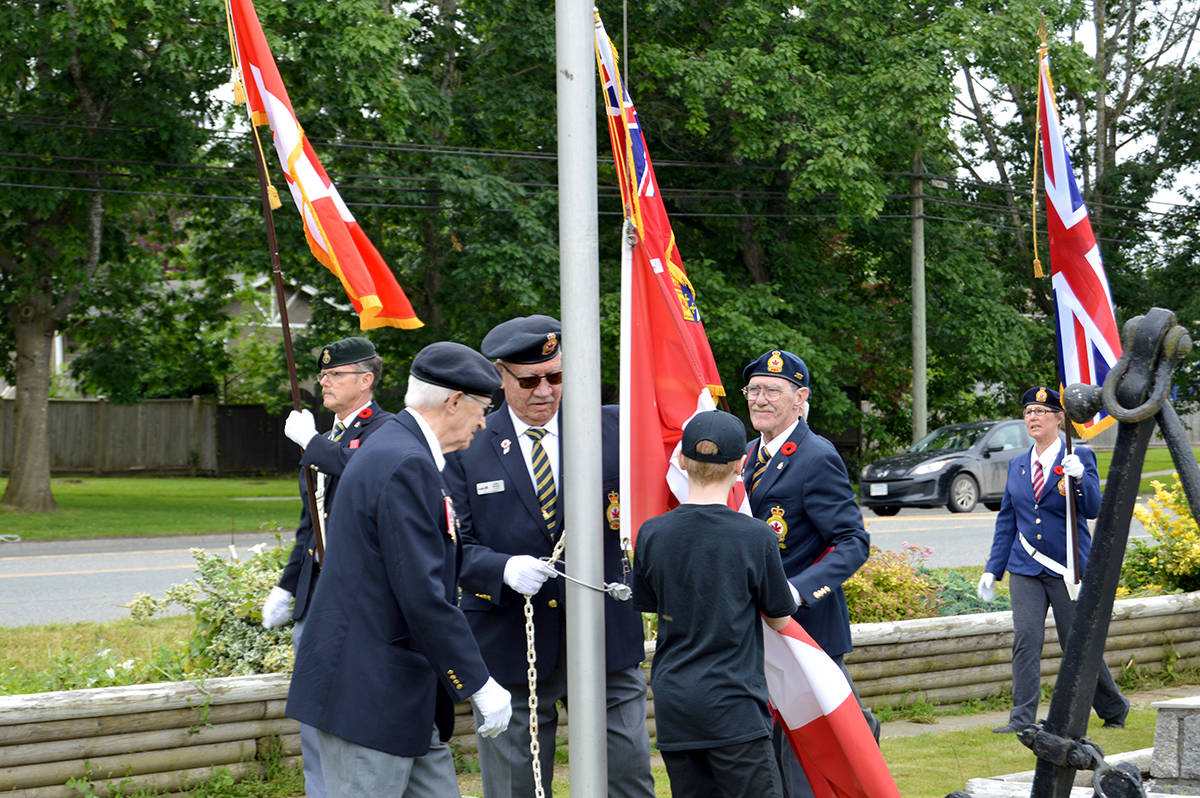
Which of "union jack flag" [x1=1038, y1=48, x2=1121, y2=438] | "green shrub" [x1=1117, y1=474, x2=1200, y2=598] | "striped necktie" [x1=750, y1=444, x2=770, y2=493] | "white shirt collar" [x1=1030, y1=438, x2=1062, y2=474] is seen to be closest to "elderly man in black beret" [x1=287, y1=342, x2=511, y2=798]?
"striped necktie" [x1=750, y1=444, x2=770, y2=493]

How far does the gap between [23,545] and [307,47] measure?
8350 mm

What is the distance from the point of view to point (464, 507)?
16.0ft

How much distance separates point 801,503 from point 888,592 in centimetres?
393

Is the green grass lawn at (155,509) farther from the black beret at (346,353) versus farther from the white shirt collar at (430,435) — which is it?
the white shirt collar at (430,435)

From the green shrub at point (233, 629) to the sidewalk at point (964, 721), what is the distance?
11.6 ft

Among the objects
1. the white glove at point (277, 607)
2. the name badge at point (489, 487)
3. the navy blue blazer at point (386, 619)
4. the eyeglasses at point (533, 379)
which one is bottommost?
the white glove at point (277, 607)

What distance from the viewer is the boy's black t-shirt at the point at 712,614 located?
423 centimetres

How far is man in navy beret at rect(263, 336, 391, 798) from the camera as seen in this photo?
5.77m

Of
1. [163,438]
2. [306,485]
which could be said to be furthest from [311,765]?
[163,438]

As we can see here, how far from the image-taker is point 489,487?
4820 millimetres

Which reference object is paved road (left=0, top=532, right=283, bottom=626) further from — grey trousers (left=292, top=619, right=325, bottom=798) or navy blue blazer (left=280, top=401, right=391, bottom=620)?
grey trousers (left=292, top=619, right=325, bottom=798)

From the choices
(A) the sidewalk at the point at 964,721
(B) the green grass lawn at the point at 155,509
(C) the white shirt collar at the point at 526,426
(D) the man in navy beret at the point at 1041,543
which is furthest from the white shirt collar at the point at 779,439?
(B) the green grass lawn at the point at 155,509

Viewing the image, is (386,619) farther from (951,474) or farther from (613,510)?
(951,474)

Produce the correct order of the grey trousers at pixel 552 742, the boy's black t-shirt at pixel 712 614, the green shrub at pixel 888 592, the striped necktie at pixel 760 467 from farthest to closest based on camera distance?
1. the green shrub at pixel 888 592
2. the striped necktie at pixel 760 467
3. the grey trousers at pixel 552 742
4. the boy's black t-shirt at pixel 712 614
